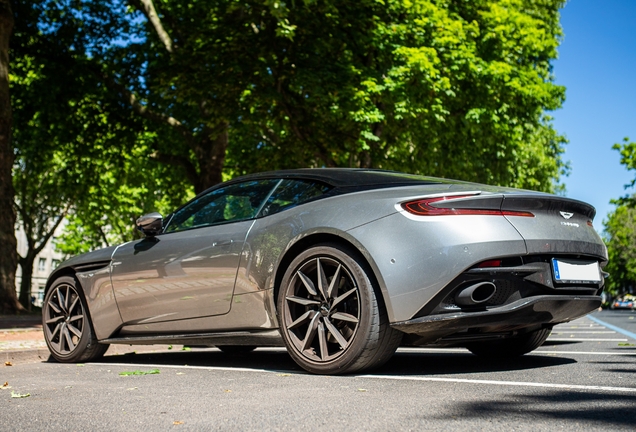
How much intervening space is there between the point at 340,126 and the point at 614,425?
16457 millimetres

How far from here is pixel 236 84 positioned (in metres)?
17.5

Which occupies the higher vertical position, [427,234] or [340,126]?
[340,126]

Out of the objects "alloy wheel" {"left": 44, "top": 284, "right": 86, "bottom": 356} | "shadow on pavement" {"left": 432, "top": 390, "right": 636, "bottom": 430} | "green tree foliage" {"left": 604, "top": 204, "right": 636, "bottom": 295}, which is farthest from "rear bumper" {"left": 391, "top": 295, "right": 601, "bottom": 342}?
"green tree foliage" {"left": 604, "top": 204, "right": 636, "bottom": 295}

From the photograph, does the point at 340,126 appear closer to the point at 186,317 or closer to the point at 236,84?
the point at 236,84

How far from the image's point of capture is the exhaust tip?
14.9ft

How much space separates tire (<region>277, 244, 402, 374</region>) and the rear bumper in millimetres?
181

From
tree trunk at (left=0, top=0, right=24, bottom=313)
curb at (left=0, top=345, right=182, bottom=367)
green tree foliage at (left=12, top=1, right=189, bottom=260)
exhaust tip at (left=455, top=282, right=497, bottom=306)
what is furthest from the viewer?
green tree foliage at (left=12, top=1, right=189, bottom=260)

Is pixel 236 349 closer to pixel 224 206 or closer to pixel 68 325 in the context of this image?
pixel 68 325

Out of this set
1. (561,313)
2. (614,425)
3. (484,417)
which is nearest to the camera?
(614,425)

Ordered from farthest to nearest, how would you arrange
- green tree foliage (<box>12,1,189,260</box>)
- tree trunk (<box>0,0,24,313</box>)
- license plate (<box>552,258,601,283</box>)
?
green tree foliage (<box>12,1,189,260</box>), tree trunk (<box>0,0,24,313</box>), license plate (<box>552,258,601,283</box>)

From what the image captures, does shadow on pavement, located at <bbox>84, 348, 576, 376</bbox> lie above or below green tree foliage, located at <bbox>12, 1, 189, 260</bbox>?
below

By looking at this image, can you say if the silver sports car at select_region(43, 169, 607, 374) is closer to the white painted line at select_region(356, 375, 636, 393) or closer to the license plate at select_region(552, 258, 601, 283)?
the license plate at select_region(552, 258, 601, 283)

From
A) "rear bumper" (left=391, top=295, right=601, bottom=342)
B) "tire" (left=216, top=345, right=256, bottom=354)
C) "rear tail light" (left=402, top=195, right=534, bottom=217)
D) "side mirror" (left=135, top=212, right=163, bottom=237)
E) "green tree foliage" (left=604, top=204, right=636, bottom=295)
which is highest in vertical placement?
"side mirror" (left=135, top=212, right=163, bottom=237)

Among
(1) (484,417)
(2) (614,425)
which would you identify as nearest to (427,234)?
(1) (484,417)
